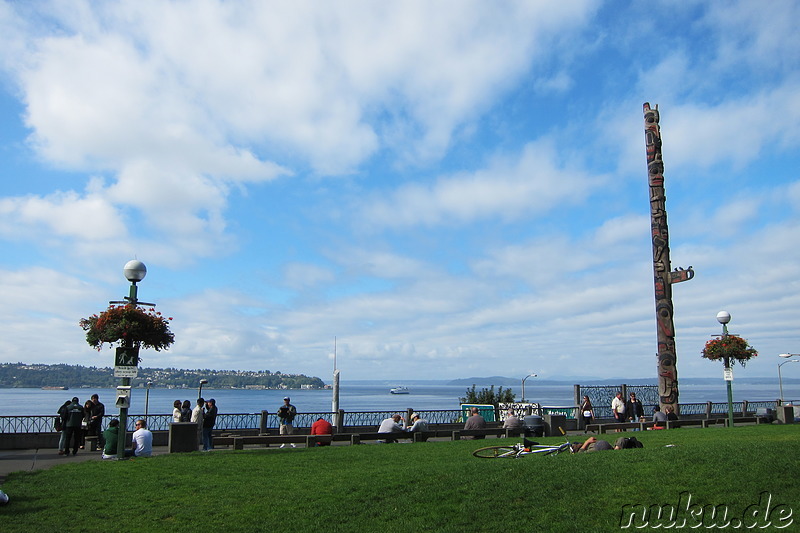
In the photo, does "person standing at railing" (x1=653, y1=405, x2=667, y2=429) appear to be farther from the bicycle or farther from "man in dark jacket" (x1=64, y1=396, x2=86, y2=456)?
"man in dark jacket" (x1=64, y1=396, x2=86, y2=456)

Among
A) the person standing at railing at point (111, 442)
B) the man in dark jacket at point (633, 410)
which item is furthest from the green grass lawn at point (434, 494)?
the man in dark jacket at point (633, 410)

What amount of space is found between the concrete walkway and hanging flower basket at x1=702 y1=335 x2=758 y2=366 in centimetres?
2060

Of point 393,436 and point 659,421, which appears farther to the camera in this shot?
point 659,421

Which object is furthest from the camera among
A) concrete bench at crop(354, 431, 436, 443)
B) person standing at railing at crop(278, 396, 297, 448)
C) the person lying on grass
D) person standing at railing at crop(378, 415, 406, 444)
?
person standing at railing at crop(278, 396, 297, 448)

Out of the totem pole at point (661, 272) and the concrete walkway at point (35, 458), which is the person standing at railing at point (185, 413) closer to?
the concrete walkway at point (35, 458)

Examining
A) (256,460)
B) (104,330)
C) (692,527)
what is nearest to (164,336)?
(104,330)

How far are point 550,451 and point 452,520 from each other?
5.67 metres

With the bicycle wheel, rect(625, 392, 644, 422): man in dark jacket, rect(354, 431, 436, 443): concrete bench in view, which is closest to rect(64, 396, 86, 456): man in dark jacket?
rect(354, 431, 436, 443): concrete bench

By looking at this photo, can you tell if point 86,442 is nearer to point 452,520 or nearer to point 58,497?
point 58,497

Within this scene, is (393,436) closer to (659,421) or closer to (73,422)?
(73,422)

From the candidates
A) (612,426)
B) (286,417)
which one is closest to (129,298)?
(286,417)

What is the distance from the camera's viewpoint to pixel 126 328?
16.3m

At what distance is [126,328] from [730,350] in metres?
22.0

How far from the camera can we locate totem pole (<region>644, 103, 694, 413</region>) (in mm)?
27703
